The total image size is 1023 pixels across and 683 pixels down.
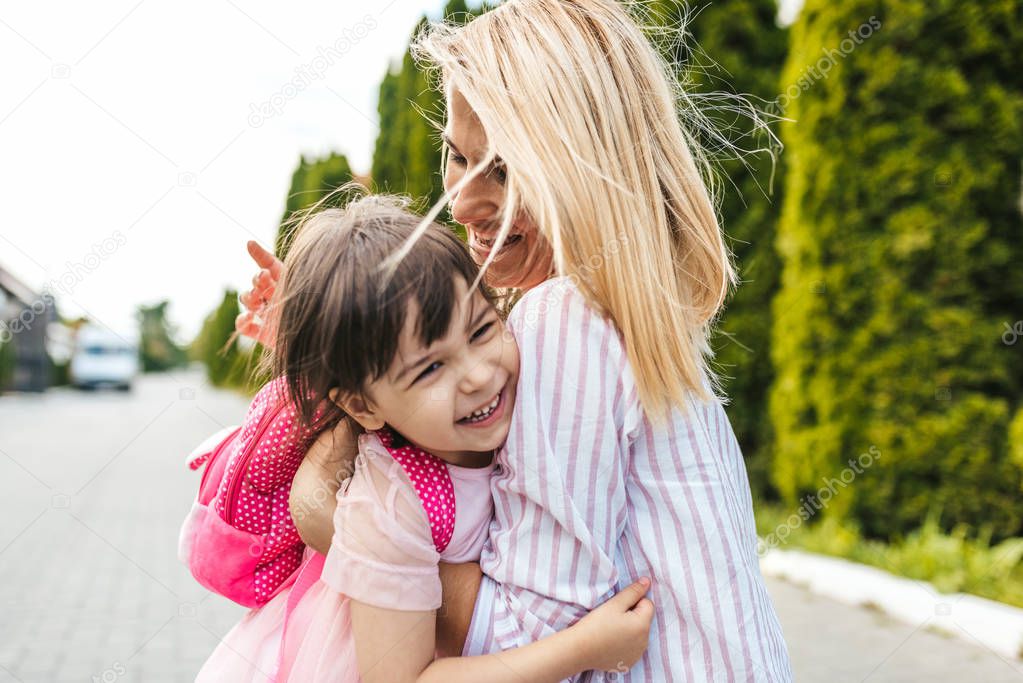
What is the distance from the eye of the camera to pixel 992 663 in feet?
13.0

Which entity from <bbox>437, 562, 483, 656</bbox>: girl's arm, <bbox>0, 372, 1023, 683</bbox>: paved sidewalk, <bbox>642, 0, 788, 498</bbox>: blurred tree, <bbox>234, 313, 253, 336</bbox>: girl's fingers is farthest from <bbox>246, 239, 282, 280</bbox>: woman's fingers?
<bbox>642, 0, 788, 498</bbox>: blurred tree

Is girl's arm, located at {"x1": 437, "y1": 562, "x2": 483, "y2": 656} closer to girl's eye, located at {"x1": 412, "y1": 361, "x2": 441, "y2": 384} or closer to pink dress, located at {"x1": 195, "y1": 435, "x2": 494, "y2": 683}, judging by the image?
pink dress, located at {"x1": 195, "y1": 435, "x2": 494, "y2": 683}

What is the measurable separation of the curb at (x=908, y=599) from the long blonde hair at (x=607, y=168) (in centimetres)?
342

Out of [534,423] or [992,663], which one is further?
[992,663]

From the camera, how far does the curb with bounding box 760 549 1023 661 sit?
4117 millimetres

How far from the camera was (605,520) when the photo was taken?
125cm

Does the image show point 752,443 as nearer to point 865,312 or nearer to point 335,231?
→ point 865,312

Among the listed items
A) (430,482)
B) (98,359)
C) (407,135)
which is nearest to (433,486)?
(430,482)

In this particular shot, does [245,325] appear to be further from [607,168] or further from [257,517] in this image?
[607,168]

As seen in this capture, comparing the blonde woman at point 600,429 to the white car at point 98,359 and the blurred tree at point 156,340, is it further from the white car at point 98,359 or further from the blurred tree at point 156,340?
the blurred tree at point 156,340

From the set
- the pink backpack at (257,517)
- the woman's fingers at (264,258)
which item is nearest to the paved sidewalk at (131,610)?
the woman's fingers at (264,258)

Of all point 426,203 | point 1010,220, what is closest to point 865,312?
point 1010,220

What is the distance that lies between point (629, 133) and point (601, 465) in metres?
0.53

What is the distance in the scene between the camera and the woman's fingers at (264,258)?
169cm
